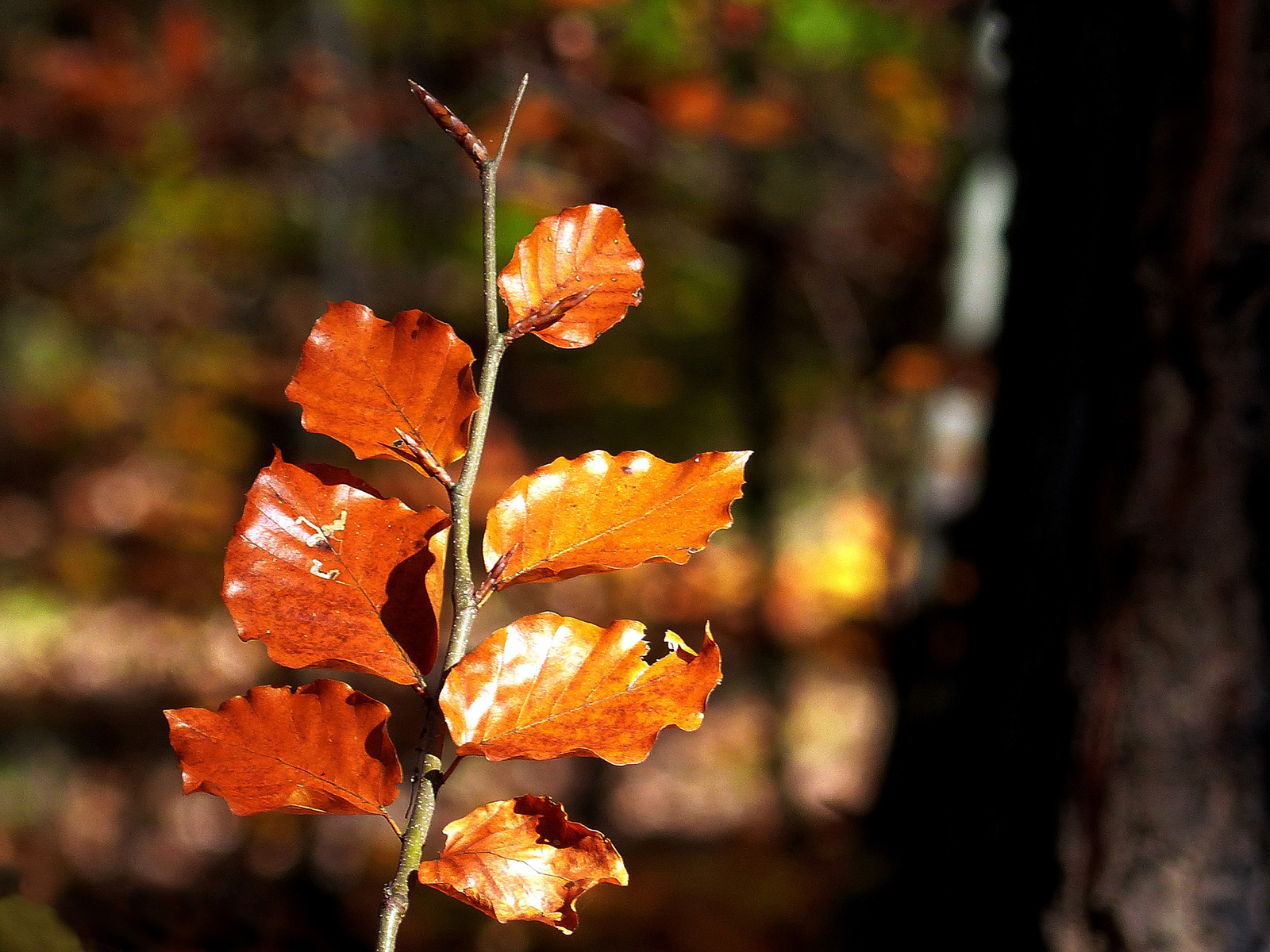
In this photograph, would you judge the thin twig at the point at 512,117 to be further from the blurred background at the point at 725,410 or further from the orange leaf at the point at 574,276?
the blurred background at the point at 725,410

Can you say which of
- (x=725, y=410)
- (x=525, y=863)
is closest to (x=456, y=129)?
(x=525, y=863)

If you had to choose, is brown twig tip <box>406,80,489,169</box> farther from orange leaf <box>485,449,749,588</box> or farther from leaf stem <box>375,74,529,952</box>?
orange leaf <box>485,449,749,588</box>

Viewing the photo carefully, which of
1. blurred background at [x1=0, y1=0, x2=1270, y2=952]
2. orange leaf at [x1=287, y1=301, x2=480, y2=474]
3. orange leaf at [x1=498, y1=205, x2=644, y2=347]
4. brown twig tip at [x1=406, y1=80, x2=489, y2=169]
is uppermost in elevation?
brown twig tip at [x1=406, y1=80, x2=489, y2=169]

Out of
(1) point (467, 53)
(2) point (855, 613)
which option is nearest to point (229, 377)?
(1) point (467, 53)

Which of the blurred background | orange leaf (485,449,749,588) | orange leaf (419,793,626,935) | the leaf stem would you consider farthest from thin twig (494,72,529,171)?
the blurred background

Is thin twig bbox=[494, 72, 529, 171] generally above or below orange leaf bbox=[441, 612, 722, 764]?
above

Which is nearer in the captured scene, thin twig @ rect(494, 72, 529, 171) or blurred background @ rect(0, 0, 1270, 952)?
thin twig @ rect(494, 72, 529, 171)

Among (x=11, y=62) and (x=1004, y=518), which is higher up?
(x=1004, y=518)

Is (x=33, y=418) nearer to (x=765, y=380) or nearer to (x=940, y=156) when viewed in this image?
(x=765, y=380)

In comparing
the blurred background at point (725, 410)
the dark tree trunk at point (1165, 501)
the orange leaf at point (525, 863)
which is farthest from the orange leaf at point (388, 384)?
the dark tree trunk at point (1165, 501)
